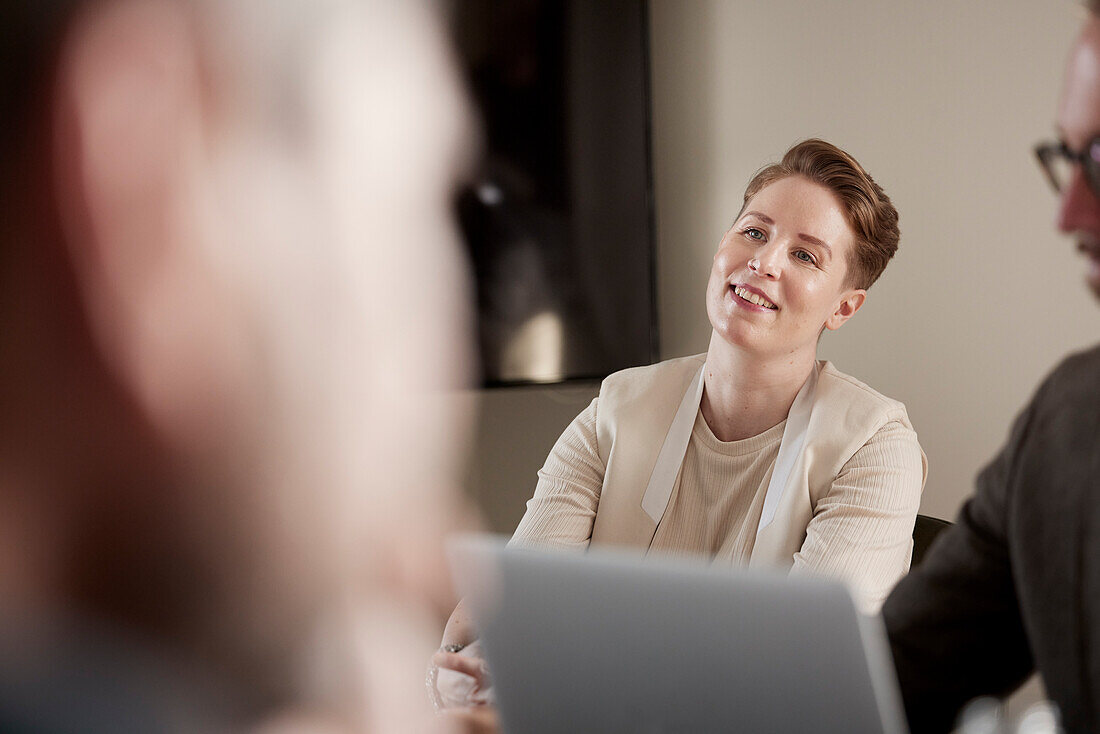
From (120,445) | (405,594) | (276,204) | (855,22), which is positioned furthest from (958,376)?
(120,445)

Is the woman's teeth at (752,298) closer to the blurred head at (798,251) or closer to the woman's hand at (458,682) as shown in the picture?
the blurred head at (798,251)

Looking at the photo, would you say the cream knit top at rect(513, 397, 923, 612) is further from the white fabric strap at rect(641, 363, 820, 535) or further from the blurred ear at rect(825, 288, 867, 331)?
the blurred ear at rect(825, 288, 867, 331)

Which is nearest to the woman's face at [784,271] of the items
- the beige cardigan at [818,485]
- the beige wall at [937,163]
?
the beige cardigan at [818,485]

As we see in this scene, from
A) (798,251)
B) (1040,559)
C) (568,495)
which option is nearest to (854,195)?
(798,251)

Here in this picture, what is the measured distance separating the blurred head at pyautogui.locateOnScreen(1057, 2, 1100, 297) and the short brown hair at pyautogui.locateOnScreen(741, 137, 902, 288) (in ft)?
2.60

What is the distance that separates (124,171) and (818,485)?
3.82 feet

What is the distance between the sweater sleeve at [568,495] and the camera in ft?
5.11

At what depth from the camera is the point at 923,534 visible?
1.57 metres

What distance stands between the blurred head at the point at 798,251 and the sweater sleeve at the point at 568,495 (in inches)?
11.3

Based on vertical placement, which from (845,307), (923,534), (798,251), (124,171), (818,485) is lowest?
(923,534)

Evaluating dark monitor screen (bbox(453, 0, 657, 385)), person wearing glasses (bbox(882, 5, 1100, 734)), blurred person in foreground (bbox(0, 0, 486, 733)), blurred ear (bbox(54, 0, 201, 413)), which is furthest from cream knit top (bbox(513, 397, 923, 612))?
blurred ear (bbox(54, 0, 201, 413))

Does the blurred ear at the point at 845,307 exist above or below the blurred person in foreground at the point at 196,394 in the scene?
below

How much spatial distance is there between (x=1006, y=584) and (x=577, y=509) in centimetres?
79

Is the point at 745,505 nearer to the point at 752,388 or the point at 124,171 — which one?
the point at 752,388
